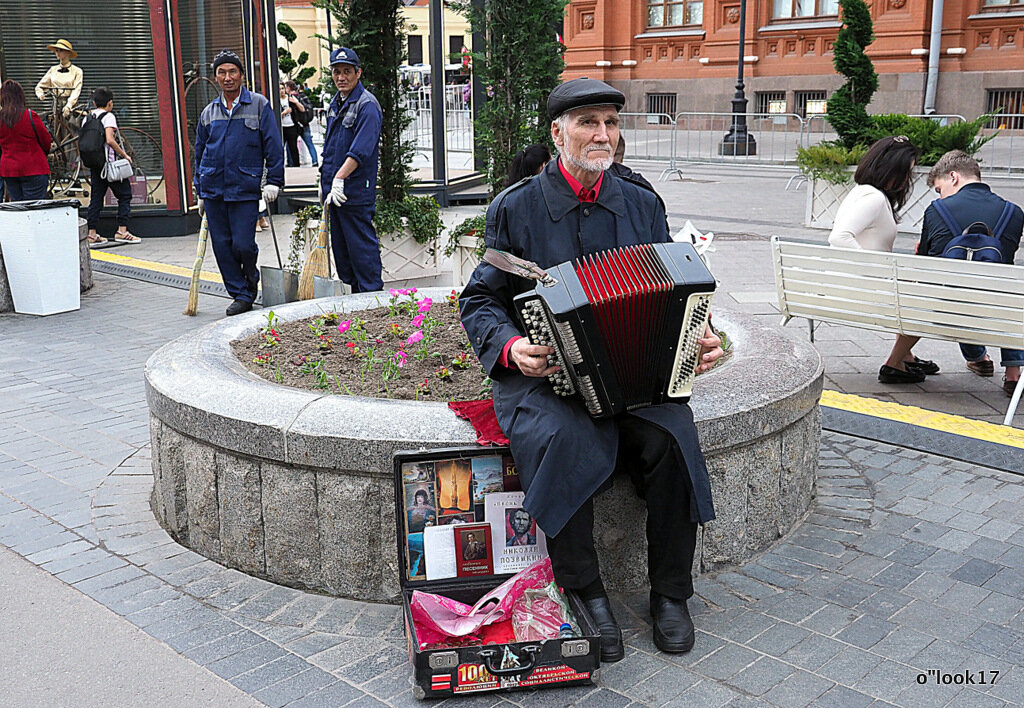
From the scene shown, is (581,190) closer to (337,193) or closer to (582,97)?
(582,97)

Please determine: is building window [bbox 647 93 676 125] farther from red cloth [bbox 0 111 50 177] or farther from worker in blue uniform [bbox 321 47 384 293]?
worker in blue uniform [bbox 321 47 384 293]

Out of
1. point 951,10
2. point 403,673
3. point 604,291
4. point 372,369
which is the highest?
point 951,10

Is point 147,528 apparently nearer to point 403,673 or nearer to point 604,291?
point 403,673

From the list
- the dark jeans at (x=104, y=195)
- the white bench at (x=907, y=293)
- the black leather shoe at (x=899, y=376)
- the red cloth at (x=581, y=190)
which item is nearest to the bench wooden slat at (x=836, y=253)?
the white bench at (x=907, y=293)

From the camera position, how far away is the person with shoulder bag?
11.8m

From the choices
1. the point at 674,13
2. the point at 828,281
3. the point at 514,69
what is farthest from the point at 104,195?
the point at 674,13

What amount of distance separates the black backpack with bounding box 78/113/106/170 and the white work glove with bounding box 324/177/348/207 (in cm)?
516

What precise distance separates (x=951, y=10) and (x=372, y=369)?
23087 millimetres

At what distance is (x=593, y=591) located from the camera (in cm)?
349

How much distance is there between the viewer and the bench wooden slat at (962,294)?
5.51 m

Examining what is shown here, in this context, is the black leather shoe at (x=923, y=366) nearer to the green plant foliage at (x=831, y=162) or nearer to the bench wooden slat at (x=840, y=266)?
the bench wooden slat at (x=840, y=266)

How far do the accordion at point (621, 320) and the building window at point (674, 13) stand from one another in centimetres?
2770

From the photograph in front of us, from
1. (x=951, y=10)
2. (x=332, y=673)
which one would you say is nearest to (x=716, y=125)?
(x=951, y=10)

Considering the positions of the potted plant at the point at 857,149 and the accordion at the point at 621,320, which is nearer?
the accordion at the point at 621,320
